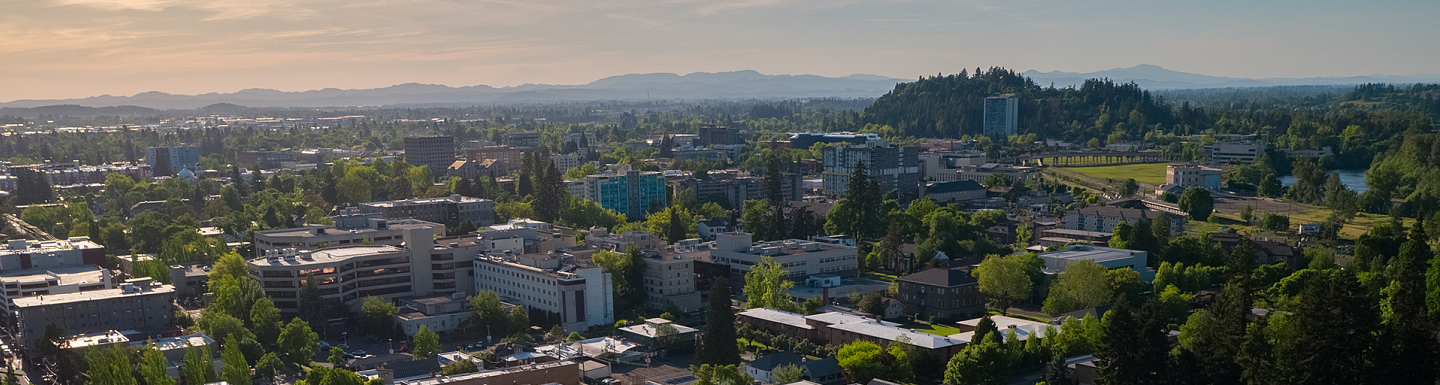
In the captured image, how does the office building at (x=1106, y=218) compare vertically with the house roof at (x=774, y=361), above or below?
above

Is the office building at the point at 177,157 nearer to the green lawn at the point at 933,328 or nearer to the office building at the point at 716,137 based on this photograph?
the office building at the point at 716,137

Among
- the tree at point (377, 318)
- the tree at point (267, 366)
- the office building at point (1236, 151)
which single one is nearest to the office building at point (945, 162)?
the office building at point (1236, 151)

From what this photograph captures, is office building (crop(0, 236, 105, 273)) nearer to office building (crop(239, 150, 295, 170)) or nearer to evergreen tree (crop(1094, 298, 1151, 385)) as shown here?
evergreen tree (crop(1094, 298, 1151, 385))

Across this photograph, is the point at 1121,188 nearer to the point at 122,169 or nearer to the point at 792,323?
the point at 792,323

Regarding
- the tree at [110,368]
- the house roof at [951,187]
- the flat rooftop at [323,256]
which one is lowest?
the house roof at [951,187]

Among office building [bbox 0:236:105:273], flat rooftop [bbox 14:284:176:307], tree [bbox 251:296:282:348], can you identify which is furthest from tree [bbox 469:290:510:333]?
office building [bbox 0:236:105:273]

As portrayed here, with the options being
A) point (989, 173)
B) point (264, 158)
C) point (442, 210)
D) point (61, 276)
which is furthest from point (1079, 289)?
point (264, 158)

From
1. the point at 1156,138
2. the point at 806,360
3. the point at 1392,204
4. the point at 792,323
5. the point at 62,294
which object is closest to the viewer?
the point at 806,360

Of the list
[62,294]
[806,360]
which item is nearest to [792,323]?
[806,360]
